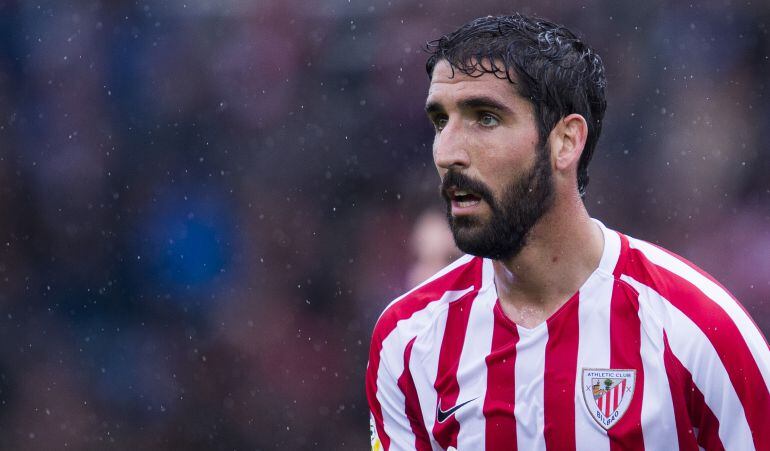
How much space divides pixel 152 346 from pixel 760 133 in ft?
11.3

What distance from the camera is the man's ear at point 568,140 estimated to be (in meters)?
2.05

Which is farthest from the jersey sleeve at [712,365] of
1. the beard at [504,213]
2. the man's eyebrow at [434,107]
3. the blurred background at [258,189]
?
the blurred background at [258,189]

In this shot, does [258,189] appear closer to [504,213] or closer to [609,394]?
[504,213]

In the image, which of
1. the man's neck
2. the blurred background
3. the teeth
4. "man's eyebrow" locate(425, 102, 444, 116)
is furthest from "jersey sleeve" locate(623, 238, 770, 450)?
the blurred background

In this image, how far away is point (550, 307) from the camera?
81.7 inches

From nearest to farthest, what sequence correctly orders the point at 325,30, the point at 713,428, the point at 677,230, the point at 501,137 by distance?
the point at 713,428 → the point at 501,137 → the point at 677,230 → the point at 325,30

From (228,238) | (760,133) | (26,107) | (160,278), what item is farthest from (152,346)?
(760,133)

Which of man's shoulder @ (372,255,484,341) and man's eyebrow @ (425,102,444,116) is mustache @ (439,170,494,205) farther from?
Answer: man's shoulder @ (372,255,484,341)

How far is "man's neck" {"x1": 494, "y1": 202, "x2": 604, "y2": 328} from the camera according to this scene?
6.70 feet

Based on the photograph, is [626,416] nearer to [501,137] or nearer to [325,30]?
[501,137]

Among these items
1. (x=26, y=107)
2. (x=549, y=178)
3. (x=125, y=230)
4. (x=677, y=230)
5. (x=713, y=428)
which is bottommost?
(x=713, y=428)

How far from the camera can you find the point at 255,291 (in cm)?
504

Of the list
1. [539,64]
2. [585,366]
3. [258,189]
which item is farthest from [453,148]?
[258,189]

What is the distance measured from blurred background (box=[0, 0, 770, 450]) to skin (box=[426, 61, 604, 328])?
109 inches
